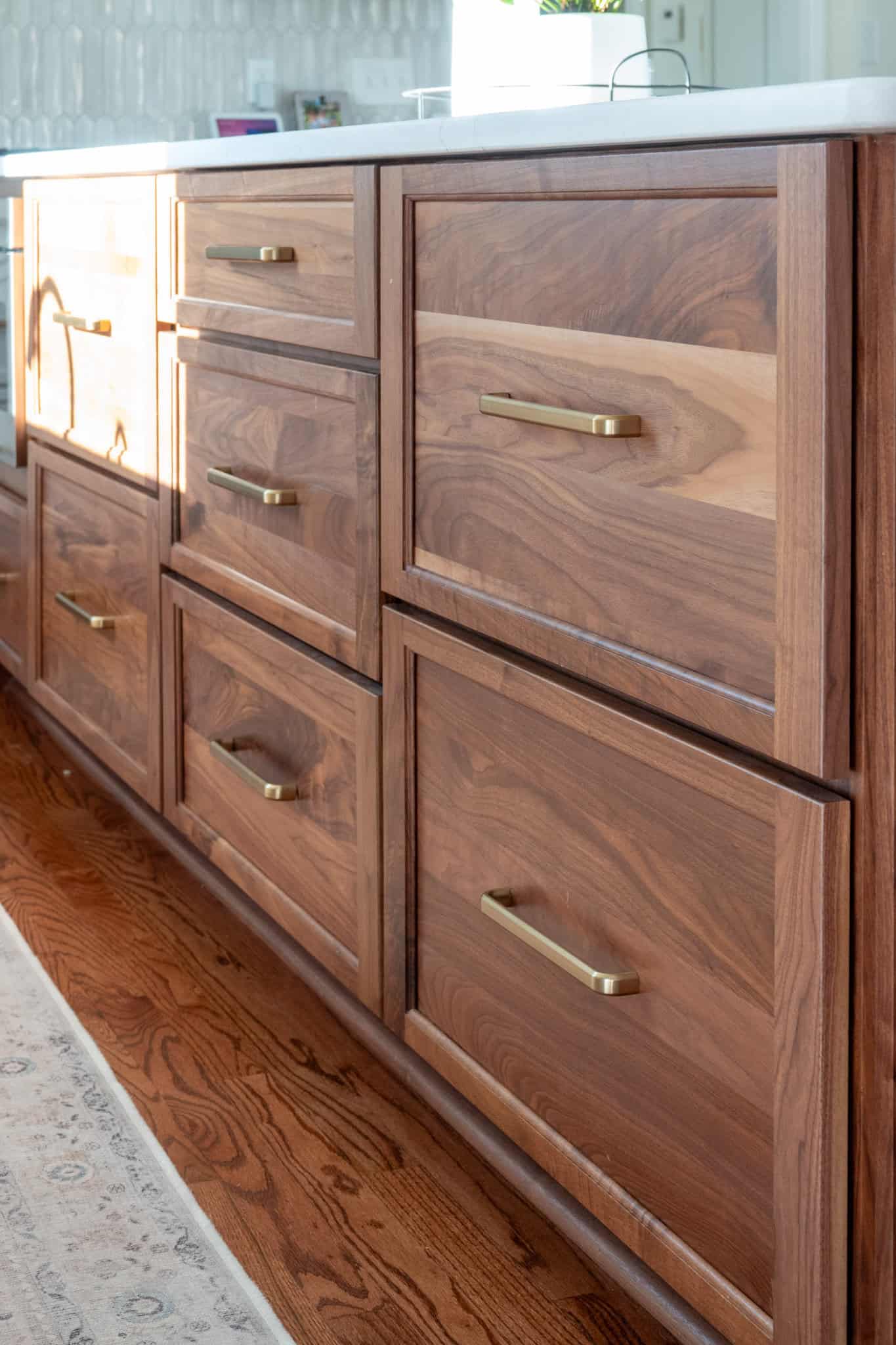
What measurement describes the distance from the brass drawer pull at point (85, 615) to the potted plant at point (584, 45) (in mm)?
858

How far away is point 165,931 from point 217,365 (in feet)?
2.04

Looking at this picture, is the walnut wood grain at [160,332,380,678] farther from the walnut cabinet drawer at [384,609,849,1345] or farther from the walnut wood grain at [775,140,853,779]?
the walnut wood grain at [775,140,853,779]

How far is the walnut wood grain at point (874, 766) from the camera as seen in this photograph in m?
0.74

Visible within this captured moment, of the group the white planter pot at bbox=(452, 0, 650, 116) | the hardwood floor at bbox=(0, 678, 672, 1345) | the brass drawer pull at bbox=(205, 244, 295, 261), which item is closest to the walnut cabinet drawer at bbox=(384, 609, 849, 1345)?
the hardwood floor at bbox=(0, 678, 672, 1345)

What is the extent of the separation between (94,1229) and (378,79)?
2282 mm

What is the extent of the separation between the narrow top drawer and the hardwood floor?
64 centimetres

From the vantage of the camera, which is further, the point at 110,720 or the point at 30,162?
the point at 30,162

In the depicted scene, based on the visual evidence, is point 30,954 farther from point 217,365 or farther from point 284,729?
point 217,365

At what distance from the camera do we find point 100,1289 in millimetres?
1107

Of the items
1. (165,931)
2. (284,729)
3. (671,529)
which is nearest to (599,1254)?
(671,529)

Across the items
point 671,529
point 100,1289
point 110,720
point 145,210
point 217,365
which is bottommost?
point 100,1289

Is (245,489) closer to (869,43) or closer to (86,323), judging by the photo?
(86,323)

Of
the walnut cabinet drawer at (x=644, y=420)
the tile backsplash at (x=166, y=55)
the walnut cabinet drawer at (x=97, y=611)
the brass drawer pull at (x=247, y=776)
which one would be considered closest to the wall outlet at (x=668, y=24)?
the walnut cabinet drawer at (x=644, y=420)

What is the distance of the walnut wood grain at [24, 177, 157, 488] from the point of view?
1.75 meters
